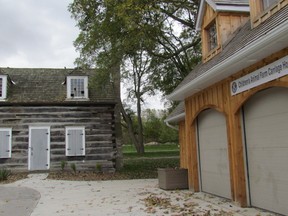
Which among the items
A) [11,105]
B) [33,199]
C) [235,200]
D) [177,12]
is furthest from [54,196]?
[177,12]

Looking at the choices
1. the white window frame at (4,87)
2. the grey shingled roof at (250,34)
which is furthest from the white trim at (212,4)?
the white window frame at (4,87)

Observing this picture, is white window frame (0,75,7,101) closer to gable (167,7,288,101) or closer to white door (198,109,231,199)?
white door (198,109,231,199)

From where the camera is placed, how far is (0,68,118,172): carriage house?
57.8ft

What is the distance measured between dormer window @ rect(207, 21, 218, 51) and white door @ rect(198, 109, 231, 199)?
79.9 inches

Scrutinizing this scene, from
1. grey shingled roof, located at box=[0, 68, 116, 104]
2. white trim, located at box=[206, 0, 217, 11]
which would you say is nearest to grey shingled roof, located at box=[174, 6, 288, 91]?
white trim, located at box=[206, 0, 217, 11]

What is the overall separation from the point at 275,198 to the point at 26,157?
13.8m

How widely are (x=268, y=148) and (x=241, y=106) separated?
120 centimetres

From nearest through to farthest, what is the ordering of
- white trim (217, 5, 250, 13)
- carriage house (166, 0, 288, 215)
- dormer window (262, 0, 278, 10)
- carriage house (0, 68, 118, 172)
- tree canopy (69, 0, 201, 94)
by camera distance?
carriage house (166, 0, 288, 215) → dormer window (262, 0, 278, 10) → white trim (217, 5, 250, 13) → tree canopy (69, 0, 201, 94) → carriage house (0, 68, 118, 172)

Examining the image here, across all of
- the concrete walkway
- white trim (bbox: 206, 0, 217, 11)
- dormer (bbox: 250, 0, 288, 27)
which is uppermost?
white trim (bbox: 206, 0, 217, 11)

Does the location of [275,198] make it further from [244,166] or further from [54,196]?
[54,196]

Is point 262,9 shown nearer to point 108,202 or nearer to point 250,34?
point 250,34

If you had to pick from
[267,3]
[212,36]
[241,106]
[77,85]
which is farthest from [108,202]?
[77,85]

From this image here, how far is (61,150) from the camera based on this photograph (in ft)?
58.8

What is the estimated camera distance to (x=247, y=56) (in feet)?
21.0
